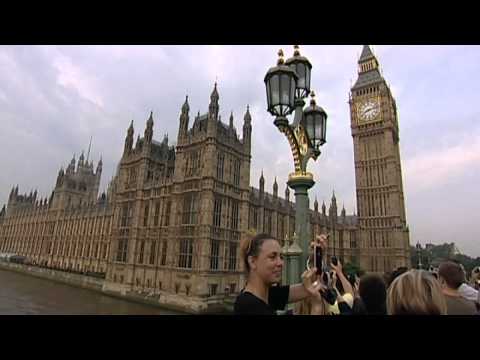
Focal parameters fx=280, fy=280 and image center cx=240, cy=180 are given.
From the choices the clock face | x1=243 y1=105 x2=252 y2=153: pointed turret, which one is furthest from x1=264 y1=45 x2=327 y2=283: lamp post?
the clock face

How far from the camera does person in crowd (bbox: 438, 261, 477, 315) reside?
→ 3.21m

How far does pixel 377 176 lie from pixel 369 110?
13.5 meters

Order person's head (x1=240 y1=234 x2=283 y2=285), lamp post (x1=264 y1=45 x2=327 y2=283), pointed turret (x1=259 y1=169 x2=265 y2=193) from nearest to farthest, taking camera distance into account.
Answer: person's head (x1=240 y1=234 x2=283 y2=285), lamp post (x1=264 y1=45 x2=327 y2=283), pointed turret (x1=259 y1=169 x2=265 y2=193)

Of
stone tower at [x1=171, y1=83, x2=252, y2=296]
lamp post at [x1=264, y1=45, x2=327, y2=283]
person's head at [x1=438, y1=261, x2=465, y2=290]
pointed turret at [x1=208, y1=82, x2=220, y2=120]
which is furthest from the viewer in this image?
pointed turret at [x1=208, y1=82, x2=220, y2=120]

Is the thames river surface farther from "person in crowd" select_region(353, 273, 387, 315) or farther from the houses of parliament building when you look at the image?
"person in crowd" select_region(353, 273, 387, 315)

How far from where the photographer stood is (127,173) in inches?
1453

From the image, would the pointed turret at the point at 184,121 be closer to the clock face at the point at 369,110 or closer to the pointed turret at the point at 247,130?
the pointed turret at the point at 247,130

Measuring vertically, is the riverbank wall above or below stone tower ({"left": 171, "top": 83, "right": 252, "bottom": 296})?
below

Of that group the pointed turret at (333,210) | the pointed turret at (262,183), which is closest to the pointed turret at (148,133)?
the pointed turret at (262,183)

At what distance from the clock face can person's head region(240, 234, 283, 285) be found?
60.1 meters
